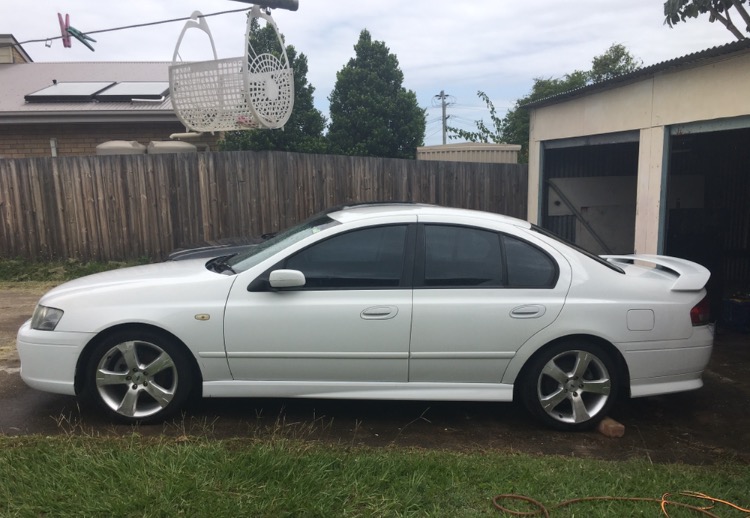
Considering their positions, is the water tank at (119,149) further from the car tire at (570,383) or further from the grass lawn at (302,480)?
the car tire at (570,383)

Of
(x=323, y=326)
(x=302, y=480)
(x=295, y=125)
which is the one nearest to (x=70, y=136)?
(x=295, y=125)

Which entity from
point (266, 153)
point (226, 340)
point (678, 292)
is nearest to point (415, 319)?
point (226, 340)

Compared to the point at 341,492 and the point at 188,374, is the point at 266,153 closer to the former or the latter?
the point at 188,374

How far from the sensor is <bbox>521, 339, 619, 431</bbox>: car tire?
432 centimetres

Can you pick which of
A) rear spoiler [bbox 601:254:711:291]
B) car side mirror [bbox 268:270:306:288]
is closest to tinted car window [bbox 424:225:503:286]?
car side mirror [bbox 268:270:306:288]

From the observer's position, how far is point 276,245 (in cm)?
468

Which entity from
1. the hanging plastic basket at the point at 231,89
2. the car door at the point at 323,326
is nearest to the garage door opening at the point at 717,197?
the hanging plastic basket at the point at 231,89

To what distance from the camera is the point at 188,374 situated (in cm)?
421

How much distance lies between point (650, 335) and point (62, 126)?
1239cm

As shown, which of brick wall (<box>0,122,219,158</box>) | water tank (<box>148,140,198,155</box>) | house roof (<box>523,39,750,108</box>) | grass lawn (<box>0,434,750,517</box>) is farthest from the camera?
brick wall (<box>0,122,219,158</box>)

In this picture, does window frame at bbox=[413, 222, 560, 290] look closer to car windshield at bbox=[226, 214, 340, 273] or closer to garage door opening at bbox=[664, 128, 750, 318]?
car windshield at bbox=[226, 214, 340, 273]

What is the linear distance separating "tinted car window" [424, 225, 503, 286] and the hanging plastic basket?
12.4 feet

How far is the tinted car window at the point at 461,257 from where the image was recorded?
4.35 metres

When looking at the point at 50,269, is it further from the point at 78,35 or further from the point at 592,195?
the point at 592,195
